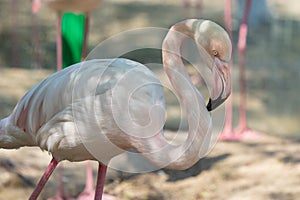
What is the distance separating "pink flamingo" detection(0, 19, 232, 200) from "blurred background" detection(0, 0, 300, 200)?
1.17m

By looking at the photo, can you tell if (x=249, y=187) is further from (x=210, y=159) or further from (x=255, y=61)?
(x=255, y=61)

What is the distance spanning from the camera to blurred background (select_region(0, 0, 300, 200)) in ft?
13.5

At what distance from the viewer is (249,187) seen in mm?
4141

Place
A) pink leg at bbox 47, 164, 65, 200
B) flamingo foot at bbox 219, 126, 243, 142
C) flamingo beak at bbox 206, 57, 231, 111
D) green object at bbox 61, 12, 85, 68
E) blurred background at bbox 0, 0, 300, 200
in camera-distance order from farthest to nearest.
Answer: flamingo foot at bbox 219, 126, 243, 142
green object at bbox 61, 12, 85, 68
blurred background at bbox 0, 0, 300, 200
pink leg at bbox 47, 164, 65, 200
flamingo beak at bbox 206, 57, 231, 111

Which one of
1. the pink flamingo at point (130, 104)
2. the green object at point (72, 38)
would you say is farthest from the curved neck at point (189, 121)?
the green object at point (72, 38)

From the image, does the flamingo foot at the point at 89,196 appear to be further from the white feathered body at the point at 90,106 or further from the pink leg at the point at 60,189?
the white feathered body at the point at 90,106

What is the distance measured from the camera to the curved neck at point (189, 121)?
8.59 feet

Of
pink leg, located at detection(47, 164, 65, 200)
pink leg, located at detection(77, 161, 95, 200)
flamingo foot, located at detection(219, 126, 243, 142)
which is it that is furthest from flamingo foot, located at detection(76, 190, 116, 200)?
flamingo foot, located at detection(219, 126, 243, 142)

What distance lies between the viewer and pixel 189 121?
2.65 m

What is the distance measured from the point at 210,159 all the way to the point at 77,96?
202 cm

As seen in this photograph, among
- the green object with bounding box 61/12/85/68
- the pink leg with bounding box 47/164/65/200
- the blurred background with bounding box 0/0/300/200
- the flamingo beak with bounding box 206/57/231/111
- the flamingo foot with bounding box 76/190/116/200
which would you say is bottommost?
the blurred background with bounding box 0/0/300/200

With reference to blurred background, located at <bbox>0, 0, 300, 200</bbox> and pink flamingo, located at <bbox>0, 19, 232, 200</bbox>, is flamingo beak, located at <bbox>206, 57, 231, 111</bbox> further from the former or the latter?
blurred background, located at <bbox>0, 0, 300, 200</bbox>

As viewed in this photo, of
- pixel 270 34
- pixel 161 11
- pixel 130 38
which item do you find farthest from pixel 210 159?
pixel 161 11

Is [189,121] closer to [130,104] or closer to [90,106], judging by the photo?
[130,104]
